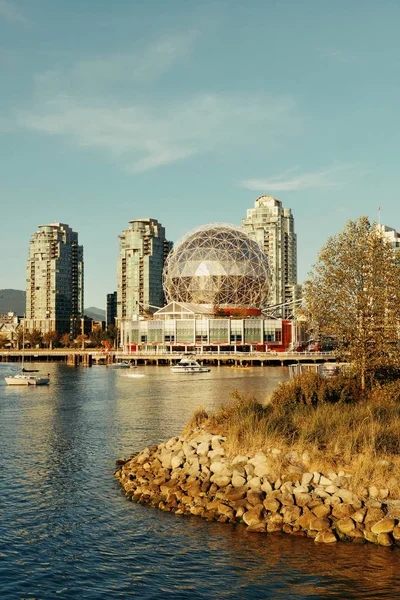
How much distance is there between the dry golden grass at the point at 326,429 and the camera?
27528 millimetres

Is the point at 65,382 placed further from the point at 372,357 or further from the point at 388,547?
the point at 388,547

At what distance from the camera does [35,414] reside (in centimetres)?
6303

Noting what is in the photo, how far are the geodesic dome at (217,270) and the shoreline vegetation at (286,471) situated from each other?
152m

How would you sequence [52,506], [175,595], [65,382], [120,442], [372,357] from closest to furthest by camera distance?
1. [175,595]
2. [52,506]
3. [372,357]
4. [120,442]
5. [65,382]

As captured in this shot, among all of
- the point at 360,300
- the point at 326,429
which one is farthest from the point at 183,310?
the point at 326,429

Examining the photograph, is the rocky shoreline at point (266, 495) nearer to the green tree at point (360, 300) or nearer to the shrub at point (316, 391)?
the shrub at point (316, 391)

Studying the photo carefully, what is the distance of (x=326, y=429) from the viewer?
30.9 meters

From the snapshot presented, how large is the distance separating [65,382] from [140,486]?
80.7 metres

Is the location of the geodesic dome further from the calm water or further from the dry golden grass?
the calm water

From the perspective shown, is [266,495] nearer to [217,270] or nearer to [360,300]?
[360,300]

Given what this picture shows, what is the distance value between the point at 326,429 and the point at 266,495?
537 cm

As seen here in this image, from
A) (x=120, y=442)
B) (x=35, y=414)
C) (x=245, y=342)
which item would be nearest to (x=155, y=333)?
(x=245, y=342)

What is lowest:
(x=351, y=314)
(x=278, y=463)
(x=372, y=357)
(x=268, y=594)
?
(x=268, y=594)

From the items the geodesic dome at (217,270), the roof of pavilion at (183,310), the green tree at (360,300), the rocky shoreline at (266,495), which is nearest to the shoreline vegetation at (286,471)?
the rocky shoreline at (266,495)
